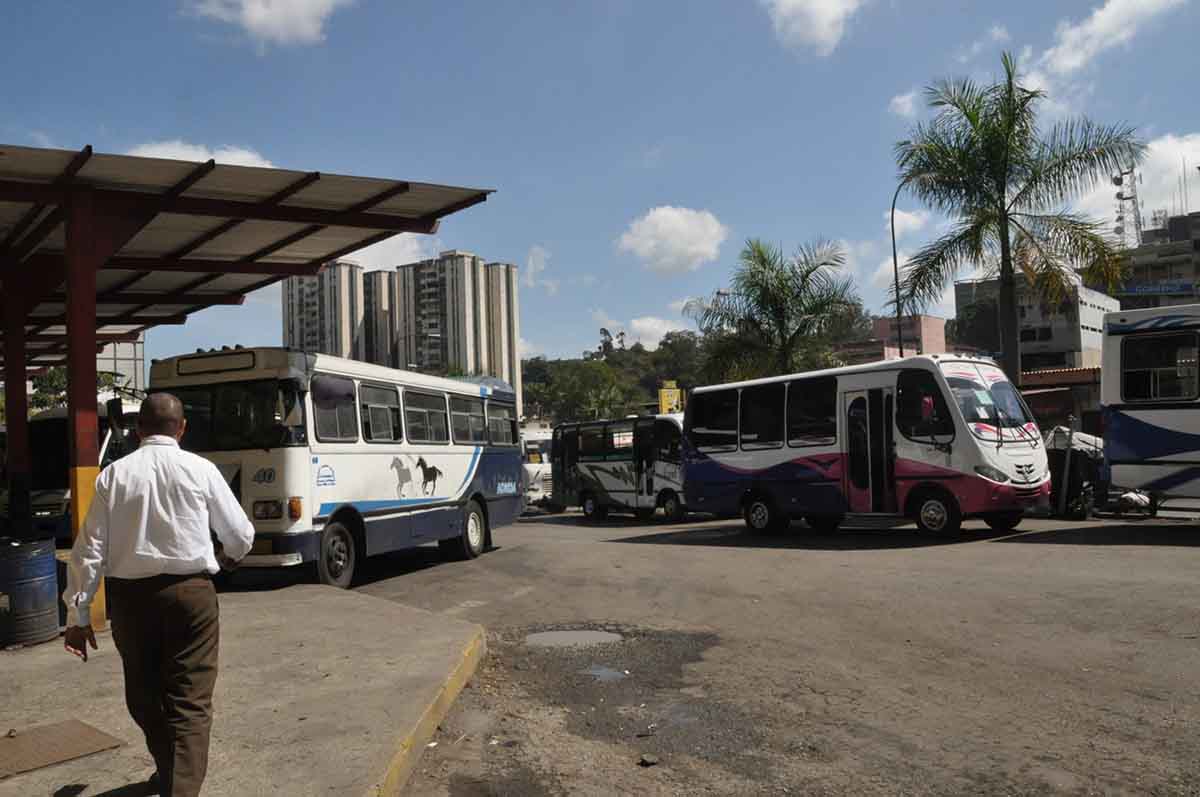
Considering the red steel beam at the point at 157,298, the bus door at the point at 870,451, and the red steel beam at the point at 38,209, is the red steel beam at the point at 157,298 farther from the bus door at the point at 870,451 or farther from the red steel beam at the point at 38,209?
the bus door at the point at 870,451

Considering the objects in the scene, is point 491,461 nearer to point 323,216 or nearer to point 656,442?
point 323,216

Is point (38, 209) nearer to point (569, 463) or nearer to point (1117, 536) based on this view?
point (1117, 536)

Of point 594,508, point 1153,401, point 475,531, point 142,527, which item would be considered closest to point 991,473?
point 1153,401

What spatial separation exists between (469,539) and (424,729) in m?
10.3

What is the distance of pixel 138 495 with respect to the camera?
167 inches

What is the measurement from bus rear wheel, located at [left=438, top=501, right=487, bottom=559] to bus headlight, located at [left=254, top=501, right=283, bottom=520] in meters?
4.50

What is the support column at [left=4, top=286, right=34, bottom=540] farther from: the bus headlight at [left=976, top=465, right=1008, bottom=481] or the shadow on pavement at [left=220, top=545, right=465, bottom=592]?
the bus headlight at [left=976, top=465, right=1008, bottom=481]

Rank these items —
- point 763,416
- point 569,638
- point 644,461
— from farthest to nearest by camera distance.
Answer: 1. point 644,461
2. point 763,416
3. point 569,638

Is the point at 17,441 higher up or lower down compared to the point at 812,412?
lower down

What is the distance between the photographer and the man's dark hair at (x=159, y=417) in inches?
174

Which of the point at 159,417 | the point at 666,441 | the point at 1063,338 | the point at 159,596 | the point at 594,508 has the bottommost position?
the point at 594,508

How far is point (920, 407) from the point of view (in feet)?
52.9

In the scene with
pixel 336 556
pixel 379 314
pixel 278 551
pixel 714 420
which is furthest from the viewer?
pixel 379 314

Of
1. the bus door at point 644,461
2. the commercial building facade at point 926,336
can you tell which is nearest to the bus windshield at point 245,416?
the bus door at point 644,461
